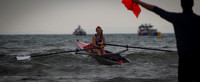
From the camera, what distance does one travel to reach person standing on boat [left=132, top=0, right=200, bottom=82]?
7.69ft

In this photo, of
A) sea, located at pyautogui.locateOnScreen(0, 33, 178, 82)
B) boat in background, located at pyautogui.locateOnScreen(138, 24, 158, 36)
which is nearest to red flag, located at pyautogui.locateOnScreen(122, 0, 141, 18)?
sea, located at pyautogui.locateOnScreen(0, 33, 178, 82)

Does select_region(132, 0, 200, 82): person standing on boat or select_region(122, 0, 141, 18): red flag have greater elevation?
select_region(122, 0, 141, 18): red flag

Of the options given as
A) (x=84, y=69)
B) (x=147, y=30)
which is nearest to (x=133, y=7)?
(x=84, y=69)

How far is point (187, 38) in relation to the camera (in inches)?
93.9

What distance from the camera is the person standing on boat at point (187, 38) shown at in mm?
2344

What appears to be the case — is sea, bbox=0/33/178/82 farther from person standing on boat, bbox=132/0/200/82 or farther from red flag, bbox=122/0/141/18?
person standing on boat, bbox=132/0/200/82

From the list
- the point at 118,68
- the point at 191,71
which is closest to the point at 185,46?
the point at 191,71

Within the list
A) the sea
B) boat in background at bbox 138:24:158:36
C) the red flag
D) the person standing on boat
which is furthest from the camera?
boat in background at bbox 138:24:158:36

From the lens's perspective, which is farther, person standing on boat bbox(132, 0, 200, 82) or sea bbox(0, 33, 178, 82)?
sea bbox(0, 33, 178, 82)

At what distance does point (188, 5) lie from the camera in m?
2.44

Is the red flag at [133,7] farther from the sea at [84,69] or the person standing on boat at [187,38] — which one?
the sea at [84,69]

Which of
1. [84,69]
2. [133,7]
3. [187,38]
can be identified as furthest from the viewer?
[84,69]

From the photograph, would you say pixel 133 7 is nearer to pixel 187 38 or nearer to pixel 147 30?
pixel 187 38

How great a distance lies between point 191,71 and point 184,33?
541mm
